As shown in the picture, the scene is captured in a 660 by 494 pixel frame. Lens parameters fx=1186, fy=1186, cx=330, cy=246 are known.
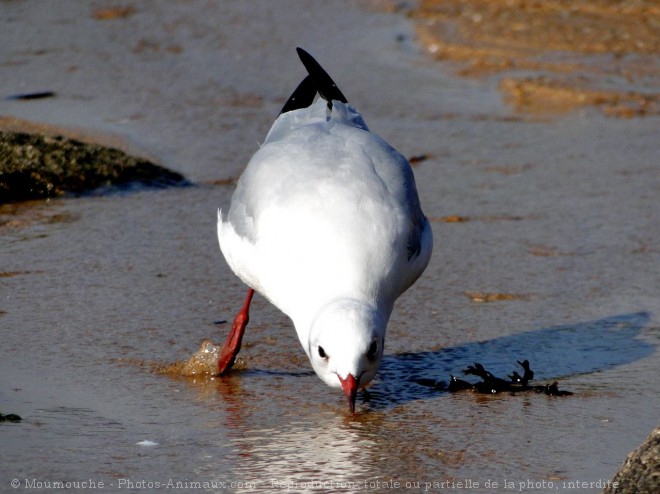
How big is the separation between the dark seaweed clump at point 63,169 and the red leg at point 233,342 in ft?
6.83

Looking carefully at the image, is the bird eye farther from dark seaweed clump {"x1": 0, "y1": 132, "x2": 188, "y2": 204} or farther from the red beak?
dark seaweed clump {"x1": 0, "y1": 132, "x2": 188, "y2": 204}

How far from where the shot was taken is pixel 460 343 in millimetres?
4582

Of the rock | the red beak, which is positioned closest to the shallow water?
the red beak

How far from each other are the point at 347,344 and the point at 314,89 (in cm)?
200

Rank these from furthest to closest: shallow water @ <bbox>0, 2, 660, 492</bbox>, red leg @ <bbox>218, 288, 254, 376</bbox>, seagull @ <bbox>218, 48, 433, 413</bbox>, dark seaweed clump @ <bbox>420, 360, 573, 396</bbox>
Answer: red leg @ <bbox>218, 288, 254, 376</bbox> → dark seaweed clump @ <bbox>420, 360, 573, 396</bbox> → seagull @ <bbox>218, 48, 433, 413</bbox> → shallow water @ <bbox>0, 2, 660, 492</bbox>

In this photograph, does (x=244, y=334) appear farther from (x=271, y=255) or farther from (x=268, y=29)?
(x=268, y=29)

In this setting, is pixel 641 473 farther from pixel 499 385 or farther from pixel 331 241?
pixel 331 241

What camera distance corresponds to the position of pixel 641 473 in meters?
2.90

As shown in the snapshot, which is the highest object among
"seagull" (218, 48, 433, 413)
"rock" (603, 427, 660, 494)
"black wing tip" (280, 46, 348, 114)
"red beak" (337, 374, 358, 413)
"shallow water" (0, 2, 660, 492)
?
"black wing tip" (280, 46, 348, 114)

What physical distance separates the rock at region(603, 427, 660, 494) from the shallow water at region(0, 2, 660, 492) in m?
0.27

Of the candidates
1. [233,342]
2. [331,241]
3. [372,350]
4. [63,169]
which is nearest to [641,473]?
[372,350]

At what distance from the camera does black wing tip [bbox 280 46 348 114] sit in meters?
4.98

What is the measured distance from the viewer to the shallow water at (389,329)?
344cm

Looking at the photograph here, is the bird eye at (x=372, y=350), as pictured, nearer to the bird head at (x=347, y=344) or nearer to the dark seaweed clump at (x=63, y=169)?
the bird head at (x=347, y=344)
